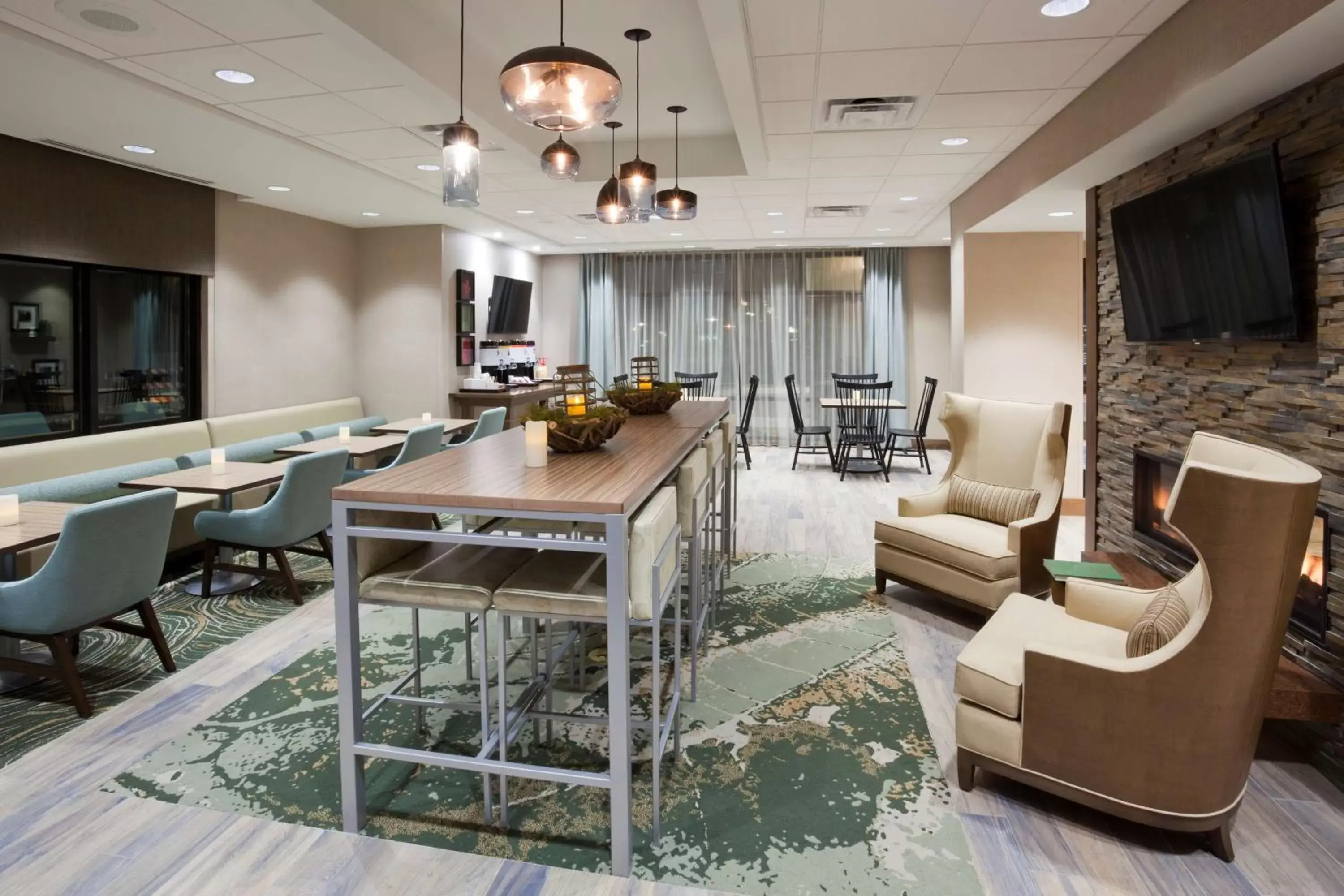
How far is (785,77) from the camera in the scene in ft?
12.1

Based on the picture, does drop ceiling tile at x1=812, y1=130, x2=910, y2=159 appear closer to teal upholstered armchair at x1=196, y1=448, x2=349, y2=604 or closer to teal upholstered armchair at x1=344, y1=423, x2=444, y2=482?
teal upholstered armchair at x1=344, y1=423, x2=444, y2=482

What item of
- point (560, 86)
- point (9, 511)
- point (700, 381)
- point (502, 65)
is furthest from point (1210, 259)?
point (700, 381)

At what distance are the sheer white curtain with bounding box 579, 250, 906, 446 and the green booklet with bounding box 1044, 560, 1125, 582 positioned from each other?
287 inches

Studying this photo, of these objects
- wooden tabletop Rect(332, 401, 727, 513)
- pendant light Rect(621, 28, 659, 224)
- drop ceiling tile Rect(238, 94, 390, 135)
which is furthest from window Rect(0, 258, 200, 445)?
pendant light Rect(621, 28, 659, 224)

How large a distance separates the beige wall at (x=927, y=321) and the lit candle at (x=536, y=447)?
8292mm

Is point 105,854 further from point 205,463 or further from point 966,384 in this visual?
point 966,384

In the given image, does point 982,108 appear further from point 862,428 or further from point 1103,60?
point 862,428

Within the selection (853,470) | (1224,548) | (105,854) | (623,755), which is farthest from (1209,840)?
(853,470)

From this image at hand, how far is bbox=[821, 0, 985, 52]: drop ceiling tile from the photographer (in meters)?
2.95

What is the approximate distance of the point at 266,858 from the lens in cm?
210

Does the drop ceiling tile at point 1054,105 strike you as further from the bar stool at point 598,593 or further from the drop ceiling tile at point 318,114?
the drop ceiling tile at point 318,114

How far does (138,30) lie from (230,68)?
41 centimetres

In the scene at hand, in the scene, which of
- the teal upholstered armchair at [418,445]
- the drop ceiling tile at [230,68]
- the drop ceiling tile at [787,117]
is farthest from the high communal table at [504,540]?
the teal upholstered armchair at [418,445]

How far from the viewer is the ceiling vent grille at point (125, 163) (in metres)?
4.65
